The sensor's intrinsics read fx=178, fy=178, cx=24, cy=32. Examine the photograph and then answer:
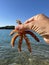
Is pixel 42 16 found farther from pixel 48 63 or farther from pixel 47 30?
pixel 48 63

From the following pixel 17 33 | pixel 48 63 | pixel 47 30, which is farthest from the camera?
pixel 48 63

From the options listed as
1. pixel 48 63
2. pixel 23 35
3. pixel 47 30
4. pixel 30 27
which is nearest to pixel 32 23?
pixel 30 27

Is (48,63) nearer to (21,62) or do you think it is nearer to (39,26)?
(21,62)

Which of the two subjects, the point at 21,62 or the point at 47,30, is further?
the point at 21,62

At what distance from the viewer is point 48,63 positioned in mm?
12922

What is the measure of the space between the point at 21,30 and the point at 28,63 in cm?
1102

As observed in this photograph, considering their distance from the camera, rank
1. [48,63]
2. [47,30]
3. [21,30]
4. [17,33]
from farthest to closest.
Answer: [48,63] < [17,33] < [21,30] < [47,30]

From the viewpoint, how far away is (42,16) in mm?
2125

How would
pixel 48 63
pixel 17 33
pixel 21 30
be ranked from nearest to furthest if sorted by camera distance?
pixel 21 30 → pixel 17 33 → pixel 48 63

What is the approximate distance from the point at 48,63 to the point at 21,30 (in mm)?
11030

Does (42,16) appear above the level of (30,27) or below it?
above

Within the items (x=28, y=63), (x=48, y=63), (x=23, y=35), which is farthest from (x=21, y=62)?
(x=23, y=35)

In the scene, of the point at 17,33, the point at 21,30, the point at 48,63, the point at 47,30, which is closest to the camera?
the point at 47,30

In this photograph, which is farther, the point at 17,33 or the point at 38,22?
the point at 17,33
